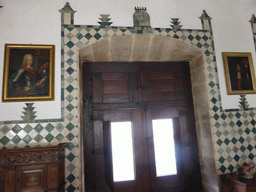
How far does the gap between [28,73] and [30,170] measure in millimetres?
1426

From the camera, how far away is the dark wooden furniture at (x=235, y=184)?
256 cm

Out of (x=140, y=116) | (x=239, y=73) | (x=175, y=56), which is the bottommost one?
(x=140, y=116)

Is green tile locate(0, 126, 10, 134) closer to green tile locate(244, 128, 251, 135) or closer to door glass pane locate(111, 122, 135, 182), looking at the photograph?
door glass pane locate(111, 122, 135, 182)

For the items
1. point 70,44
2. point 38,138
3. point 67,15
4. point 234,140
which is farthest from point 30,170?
point 234,140

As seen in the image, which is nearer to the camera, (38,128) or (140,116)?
(38,128)

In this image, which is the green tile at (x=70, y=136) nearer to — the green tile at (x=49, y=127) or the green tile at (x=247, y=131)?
the green tile at (x=49, y=127)

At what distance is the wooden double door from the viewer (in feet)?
10.7

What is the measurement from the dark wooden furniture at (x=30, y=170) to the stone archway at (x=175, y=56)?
5.60 feet

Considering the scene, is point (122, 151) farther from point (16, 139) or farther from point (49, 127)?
point (16, 139)

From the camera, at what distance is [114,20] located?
10.4 ft

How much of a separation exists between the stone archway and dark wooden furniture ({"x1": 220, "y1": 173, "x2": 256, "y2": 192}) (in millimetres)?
148

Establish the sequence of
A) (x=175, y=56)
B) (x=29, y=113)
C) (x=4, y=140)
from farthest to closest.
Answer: (x=175, y=56) < (x=29, y=113) < (x=4, y=140)

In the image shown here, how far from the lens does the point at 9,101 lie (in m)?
2.70

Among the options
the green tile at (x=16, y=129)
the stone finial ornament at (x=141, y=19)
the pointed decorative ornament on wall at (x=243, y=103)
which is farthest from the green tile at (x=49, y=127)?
the pointed decorative ornament on wall at (x=243, y=103)
